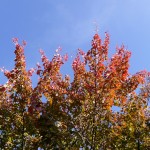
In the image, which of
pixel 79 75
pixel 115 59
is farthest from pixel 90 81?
pixel 115 59

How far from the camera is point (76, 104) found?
14469 mm

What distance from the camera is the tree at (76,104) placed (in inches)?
551

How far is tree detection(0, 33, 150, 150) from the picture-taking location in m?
14.0

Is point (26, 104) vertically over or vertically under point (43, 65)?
under

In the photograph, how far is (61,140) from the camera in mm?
14898

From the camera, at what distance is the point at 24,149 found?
15789 mm

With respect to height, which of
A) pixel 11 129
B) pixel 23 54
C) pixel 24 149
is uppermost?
pixel 23 54

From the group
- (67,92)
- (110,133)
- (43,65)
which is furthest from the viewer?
(43,65)

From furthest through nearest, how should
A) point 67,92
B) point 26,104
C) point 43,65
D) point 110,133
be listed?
point 43,65 → point 26,104 → point 67,92 → point 110,133

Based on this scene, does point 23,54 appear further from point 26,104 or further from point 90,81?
point 90,81

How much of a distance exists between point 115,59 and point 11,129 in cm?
640

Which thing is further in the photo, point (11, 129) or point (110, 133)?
point (11, 129)

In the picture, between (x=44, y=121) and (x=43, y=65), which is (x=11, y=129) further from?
(x=43, y=65)

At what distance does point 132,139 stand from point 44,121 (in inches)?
204
